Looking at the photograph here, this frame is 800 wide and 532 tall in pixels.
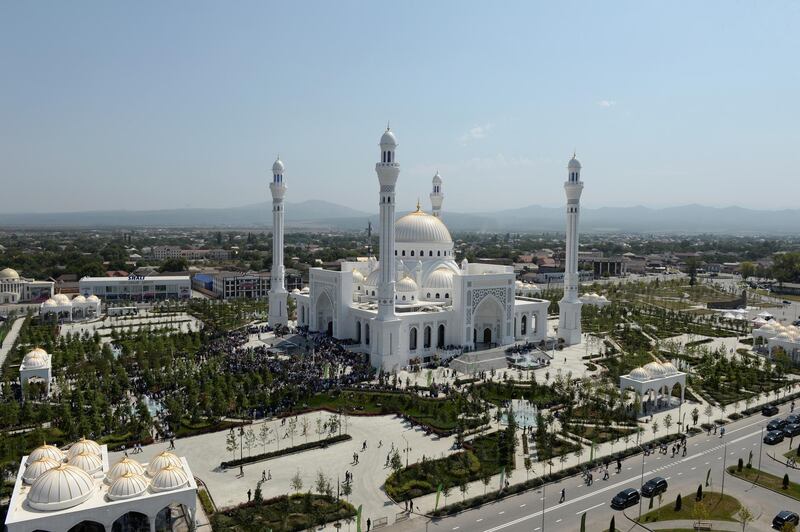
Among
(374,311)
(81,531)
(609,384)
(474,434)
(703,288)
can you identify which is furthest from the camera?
(703,288)

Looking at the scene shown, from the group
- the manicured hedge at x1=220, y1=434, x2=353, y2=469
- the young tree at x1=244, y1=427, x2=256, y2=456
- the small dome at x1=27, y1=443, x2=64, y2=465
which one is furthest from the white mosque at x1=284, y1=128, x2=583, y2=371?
the small dome at x1=27, y1=443, x2=64, y2=465

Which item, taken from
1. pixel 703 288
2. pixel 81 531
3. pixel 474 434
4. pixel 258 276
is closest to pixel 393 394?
pixel 474 434

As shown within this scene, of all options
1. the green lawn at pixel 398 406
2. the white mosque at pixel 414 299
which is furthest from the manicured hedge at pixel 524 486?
the white mosque at pixel 414 299

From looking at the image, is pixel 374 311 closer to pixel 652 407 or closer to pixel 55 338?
pixel 652 407

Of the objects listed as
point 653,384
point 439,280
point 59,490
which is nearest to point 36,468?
point 59,490

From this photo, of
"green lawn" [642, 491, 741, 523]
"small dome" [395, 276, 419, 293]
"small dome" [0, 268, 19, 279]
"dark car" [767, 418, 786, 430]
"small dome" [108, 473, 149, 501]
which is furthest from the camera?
"small dome" [0, 268, 19, 279]

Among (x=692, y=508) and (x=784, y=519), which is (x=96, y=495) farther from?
(x=784, y=519)

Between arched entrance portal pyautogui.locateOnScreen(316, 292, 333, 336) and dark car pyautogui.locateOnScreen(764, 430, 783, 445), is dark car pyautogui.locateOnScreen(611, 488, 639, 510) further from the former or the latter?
arched entrance portal pyautogui.locateOnScreen(316, 292, 333, 336)
